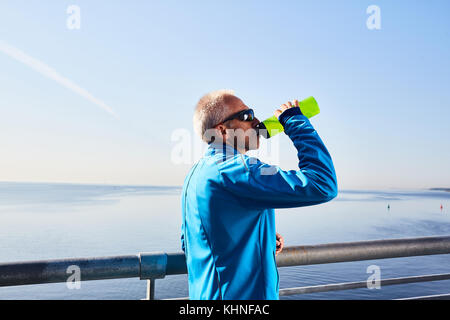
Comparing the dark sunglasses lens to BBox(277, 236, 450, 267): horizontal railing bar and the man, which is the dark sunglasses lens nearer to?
the man

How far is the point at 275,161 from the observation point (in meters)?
1.81

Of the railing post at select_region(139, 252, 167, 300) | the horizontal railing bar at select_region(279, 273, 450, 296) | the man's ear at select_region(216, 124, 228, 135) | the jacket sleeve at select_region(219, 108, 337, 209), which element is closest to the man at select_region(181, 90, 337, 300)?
the jacket sleeve at select_region(219, 108, 337, 209)

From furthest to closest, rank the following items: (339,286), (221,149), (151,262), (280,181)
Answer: (339,286), (151,262), (221,149), (280,181)

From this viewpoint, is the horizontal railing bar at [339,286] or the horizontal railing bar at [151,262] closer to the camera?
the horizontal railing bar at [151,262]

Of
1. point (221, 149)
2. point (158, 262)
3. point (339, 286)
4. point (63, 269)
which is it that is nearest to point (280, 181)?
point (221, 149)

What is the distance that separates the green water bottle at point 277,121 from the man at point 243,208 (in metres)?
0.21

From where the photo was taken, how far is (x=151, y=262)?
2.02 m

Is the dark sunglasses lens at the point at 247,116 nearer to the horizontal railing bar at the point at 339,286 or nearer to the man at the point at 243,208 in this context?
the man at the point at 243,208

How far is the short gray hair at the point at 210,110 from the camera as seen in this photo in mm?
1768

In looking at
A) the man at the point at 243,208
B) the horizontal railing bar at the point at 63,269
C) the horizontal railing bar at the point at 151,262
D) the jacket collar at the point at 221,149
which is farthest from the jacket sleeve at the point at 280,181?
the horizontal railing bar at the point at 63,269

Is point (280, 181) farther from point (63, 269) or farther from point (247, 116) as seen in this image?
point (63, 269)

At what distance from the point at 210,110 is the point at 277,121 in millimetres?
353
